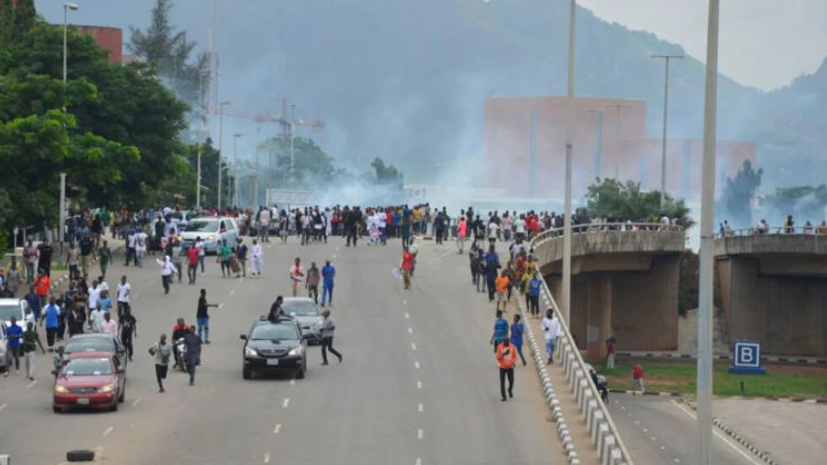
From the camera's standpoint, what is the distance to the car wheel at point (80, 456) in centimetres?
2684

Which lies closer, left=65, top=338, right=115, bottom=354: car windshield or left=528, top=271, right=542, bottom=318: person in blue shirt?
left=65, top=338, right=115, bottom=354: car windshield

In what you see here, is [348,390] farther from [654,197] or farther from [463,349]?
[654,197]

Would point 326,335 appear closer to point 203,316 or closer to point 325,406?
point 203,316

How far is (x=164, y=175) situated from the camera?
69.4 metres

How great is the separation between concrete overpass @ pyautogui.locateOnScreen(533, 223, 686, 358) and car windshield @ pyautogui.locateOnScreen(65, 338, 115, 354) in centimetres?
5186

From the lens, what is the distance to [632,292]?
3858 inches

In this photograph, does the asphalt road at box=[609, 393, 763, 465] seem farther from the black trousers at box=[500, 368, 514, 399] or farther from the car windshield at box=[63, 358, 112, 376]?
the car windshield at box=[63, 358, 112, 376]

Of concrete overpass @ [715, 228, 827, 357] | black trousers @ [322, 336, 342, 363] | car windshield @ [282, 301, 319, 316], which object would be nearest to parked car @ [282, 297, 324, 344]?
car windshield @ [282, 301, 319, 316]

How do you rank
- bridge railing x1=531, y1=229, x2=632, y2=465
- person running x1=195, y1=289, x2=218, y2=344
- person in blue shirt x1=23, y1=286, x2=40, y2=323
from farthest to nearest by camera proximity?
person in blue shirt x1=23, y1=286, x2=40, y2=323
person running x1=195, y1=289, x2=218, y2=344
bridge railing x1=531, y1=229, x2=632, y2=465

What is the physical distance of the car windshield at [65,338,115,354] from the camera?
113 feet

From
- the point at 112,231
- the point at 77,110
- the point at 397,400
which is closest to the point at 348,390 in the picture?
the point at 397,400

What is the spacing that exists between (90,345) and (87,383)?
7.57 feet

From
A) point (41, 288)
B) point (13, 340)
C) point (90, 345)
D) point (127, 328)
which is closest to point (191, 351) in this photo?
point (90, 345)

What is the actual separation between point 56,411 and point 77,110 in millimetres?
36250
